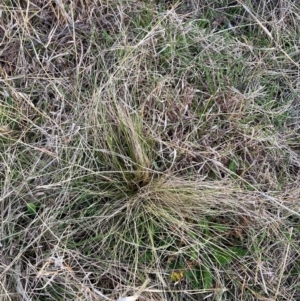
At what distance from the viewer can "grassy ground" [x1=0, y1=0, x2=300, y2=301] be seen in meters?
1.35

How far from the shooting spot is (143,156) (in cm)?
138

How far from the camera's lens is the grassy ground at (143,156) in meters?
1.35

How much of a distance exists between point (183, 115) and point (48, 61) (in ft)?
1.31

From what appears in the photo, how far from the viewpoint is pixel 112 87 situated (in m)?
1.43

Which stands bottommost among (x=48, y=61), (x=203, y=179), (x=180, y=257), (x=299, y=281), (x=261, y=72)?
(x=299, y=281)

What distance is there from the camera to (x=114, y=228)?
1356 mm

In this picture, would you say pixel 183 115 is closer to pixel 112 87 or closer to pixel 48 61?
pixel 112 87

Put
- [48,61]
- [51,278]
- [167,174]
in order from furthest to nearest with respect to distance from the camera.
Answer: [48,61] < [167,174] < [51,278]

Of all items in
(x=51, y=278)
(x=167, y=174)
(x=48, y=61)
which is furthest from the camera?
(x=48, y=61)

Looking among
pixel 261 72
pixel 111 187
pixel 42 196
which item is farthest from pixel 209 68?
pixel 42 196

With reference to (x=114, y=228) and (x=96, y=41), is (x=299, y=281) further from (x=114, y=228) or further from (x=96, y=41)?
(x=96, y=41)

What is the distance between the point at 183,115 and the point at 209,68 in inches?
6.8

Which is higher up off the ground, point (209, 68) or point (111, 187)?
point (209, 68)

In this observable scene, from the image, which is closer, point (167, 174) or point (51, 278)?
point (51, 278)
